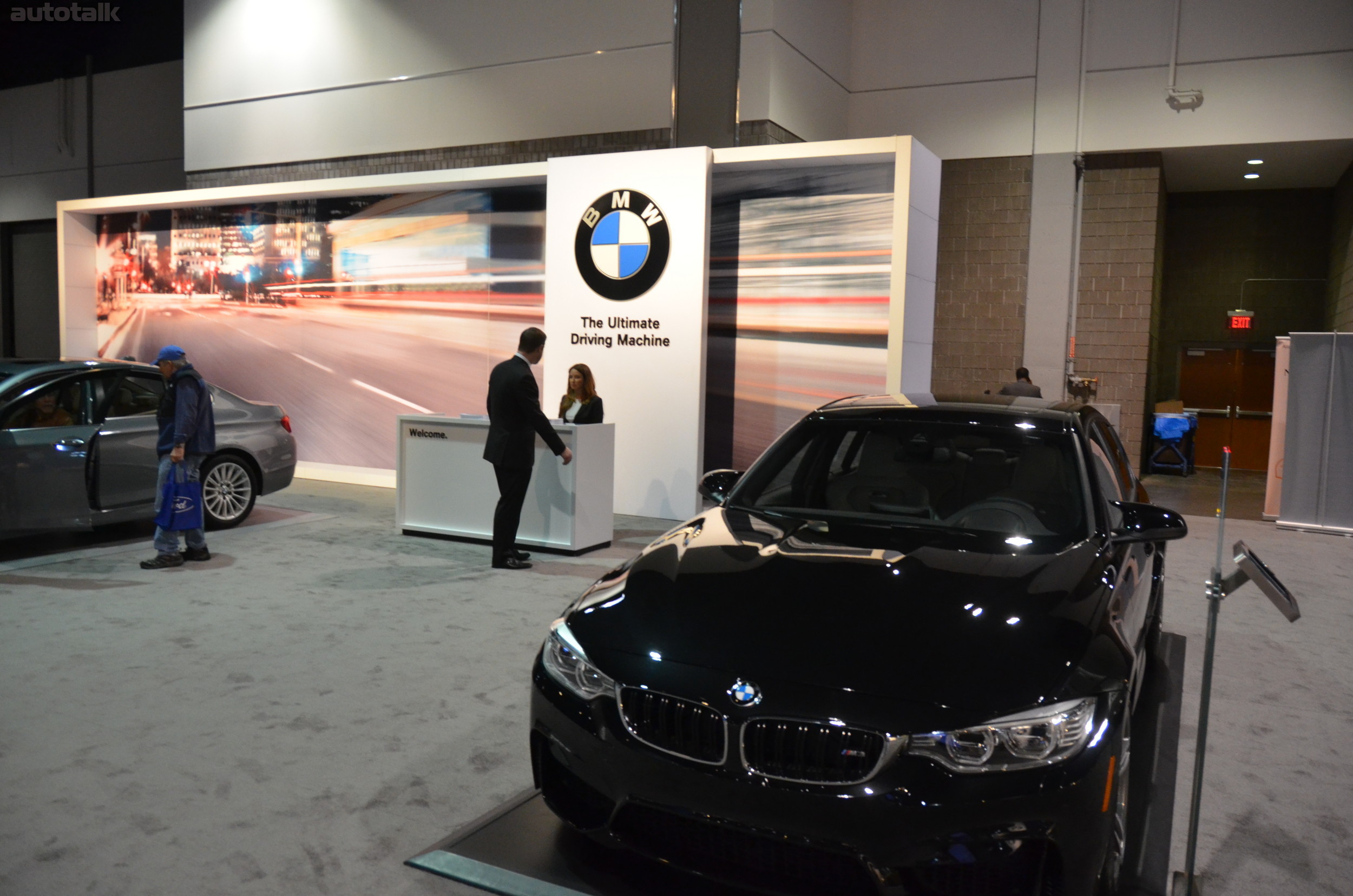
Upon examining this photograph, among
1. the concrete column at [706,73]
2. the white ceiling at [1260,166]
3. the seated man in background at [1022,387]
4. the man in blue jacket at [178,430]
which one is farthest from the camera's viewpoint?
the white ceiling at [1260,166]

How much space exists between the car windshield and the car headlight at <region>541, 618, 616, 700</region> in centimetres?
106

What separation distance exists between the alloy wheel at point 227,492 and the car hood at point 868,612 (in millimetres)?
6125

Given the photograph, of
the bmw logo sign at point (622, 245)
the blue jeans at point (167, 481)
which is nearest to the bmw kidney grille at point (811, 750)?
the blue jeans at point (167, 481)

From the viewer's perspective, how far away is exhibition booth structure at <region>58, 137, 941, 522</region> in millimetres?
9008

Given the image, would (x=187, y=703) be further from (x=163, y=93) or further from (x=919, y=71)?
(x=163, y=93)

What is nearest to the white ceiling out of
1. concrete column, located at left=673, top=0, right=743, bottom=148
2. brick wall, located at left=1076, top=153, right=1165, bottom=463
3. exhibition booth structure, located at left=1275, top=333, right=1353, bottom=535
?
brick wall, located at left=1076, top=153, right=1165, bottom=463

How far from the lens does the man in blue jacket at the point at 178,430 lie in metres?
6.53

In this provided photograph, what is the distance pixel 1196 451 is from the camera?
651 inches

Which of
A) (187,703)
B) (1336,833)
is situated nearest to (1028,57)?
(1336,833)

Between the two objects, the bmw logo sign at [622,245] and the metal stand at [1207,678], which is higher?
the bmw logo sign at [622,245]

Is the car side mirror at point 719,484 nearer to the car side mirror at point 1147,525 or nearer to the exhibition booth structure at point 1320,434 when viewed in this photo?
the car side mirror at point 1147,525

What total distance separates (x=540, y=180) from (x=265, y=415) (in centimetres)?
394

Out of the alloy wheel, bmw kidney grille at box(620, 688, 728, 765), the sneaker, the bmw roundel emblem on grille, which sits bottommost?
the sneaker

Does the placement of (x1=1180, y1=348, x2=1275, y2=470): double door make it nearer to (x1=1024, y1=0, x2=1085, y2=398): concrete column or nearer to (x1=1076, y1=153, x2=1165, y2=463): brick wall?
(x1=1076, y1=153, x2=1165, y2=463): brick wall
